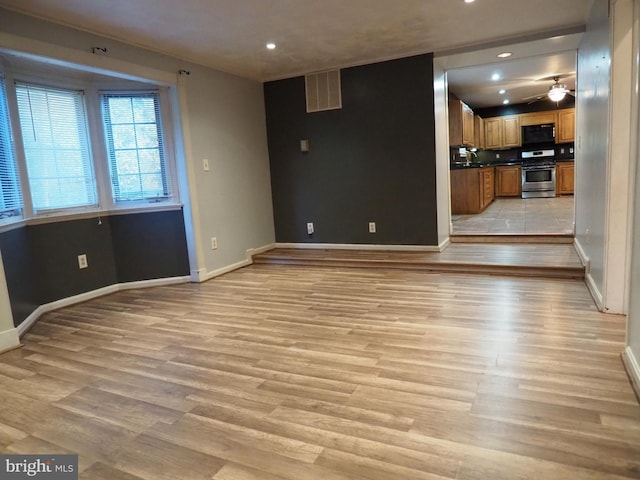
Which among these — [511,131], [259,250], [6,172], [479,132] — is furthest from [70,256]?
[511,131]

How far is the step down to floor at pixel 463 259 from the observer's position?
4.15 metres

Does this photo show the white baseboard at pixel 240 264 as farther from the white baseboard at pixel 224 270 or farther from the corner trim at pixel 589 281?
the corner trim at pixel 589 281

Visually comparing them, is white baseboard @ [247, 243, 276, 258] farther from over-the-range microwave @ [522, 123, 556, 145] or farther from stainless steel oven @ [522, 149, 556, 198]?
over-the-range microwave @ [522, 123, 556, 145]

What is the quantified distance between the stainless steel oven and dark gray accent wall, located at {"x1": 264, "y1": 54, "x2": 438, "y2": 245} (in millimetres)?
6137

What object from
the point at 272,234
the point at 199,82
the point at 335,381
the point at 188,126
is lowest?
the point at 335,381

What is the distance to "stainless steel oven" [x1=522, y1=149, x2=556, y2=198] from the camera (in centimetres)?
981

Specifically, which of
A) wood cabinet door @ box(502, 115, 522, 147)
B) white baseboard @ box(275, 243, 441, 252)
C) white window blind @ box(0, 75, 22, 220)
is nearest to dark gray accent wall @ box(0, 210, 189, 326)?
white window blind @ box(0, 75, 22, 220)

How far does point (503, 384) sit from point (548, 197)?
9.02 metres

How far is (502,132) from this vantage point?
400 inches

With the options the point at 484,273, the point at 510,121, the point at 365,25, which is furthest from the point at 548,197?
the point at 365,25

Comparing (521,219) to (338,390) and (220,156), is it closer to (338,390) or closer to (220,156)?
(220,156)

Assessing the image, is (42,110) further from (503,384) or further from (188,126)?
(503,384)

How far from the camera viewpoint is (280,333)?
121 inches

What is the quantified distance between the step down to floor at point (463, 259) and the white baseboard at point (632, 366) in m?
1.83
